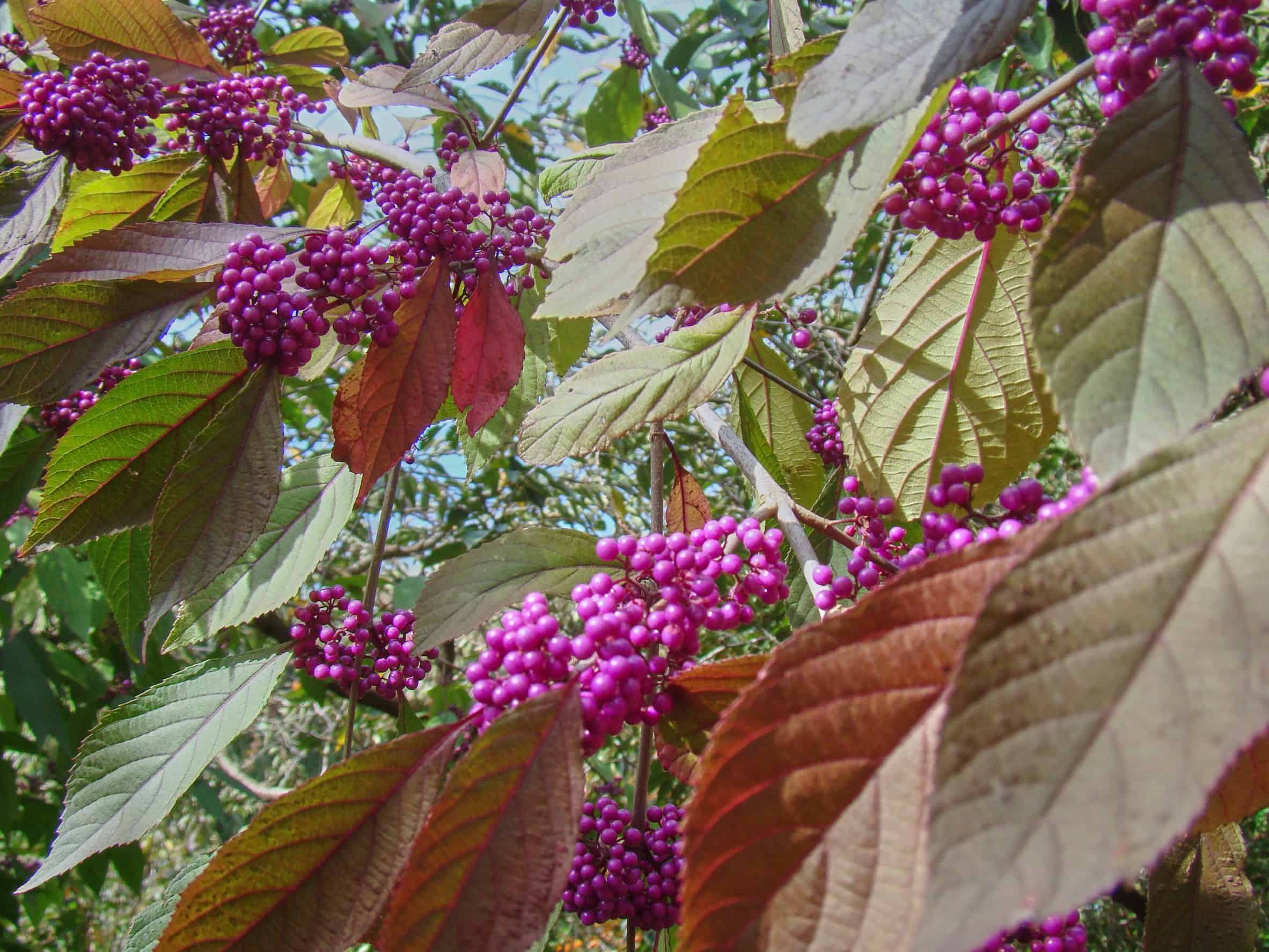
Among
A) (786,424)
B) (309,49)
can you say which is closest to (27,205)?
(309,49)

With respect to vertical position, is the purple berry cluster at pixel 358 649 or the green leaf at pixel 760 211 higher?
the green leaf at pixel 760 211

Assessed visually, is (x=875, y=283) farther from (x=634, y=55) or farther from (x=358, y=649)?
(x=358, y=649)

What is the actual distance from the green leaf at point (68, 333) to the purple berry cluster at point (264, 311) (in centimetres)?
13

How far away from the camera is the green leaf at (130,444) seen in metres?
1.16

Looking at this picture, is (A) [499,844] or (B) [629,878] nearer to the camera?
(A) [499,844]

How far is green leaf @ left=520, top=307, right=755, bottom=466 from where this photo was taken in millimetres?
1135

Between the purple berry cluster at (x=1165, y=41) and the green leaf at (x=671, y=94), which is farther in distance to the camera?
the green leaf at (x=671, y=94)

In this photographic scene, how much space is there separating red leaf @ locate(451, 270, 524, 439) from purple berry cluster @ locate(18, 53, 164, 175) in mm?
834

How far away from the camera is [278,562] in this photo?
161cm

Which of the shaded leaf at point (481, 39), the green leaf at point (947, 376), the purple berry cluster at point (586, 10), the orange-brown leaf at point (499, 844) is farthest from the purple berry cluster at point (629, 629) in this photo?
the purple berry cluster at point (586, 10)

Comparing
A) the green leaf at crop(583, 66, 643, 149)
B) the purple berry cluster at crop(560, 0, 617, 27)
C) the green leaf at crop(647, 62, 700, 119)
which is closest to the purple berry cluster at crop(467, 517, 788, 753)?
the purple berry cluster at crop(560, 0, 617, 27)

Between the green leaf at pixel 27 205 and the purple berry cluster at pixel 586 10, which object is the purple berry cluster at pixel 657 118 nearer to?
the purple berry cluster at pixel 586 10

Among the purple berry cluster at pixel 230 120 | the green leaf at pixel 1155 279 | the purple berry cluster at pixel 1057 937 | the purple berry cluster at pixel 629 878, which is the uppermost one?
the purple berry cluster at pixel 230 120

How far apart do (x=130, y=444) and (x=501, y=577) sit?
1.71ft
